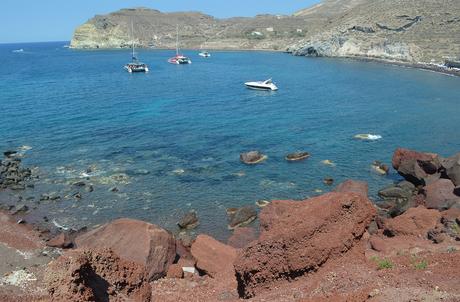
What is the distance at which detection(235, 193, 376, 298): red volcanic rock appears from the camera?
1736 cm

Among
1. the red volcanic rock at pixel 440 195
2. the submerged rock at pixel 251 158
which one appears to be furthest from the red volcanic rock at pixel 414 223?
the submerged rock at pixel 251 158

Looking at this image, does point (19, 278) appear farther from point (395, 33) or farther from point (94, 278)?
point (395, 33)

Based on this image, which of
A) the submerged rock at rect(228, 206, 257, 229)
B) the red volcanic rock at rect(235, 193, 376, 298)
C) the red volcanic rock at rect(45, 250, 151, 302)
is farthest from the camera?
the submerged rock at rect(228, 206, 257, 229)

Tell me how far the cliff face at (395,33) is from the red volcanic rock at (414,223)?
11275 centimetres

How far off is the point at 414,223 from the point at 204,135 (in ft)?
114

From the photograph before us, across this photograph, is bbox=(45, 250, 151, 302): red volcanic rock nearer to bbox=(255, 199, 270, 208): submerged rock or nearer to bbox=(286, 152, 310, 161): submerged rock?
bbox=(255, 199, 270, 208): submerged rock

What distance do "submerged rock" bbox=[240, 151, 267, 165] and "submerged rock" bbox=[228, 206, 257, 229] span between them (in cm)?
1244

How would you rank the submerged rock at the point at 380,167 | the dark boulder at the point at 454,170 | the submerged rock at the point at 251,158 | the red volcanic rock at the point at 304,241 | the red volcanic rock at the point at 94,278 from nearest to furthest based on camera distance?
the red volcanic rock at the point at 94,278 → the red volcanic rock at the point at 304,241 → the dark boulder at the point at 454,170 → the submerged rock at the point at 380,167 → the submerged rock at the point at 251,158

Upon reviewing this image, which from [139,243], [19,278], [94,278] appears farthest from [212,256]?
[94,278]

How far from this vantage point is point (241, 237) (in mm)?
31266

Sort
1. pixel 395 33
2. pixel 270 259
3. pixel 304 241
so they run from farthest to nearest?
pixel 395 33 → pixel 270 259 → pixel 304 241

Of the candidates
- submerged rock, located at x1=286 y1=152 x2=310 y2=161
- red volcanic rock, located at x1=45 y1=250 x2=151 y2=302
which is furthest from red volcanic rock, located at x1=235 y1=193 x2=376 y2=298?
submerged rock, located at x1=286 y1=152 x2=310 y2=161

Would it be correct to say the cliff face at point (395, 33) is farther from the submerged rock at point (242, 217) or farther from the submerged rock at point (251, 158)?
the submerged rock at point (242, 217)

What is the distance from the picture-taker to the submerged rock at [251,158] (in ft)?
157
